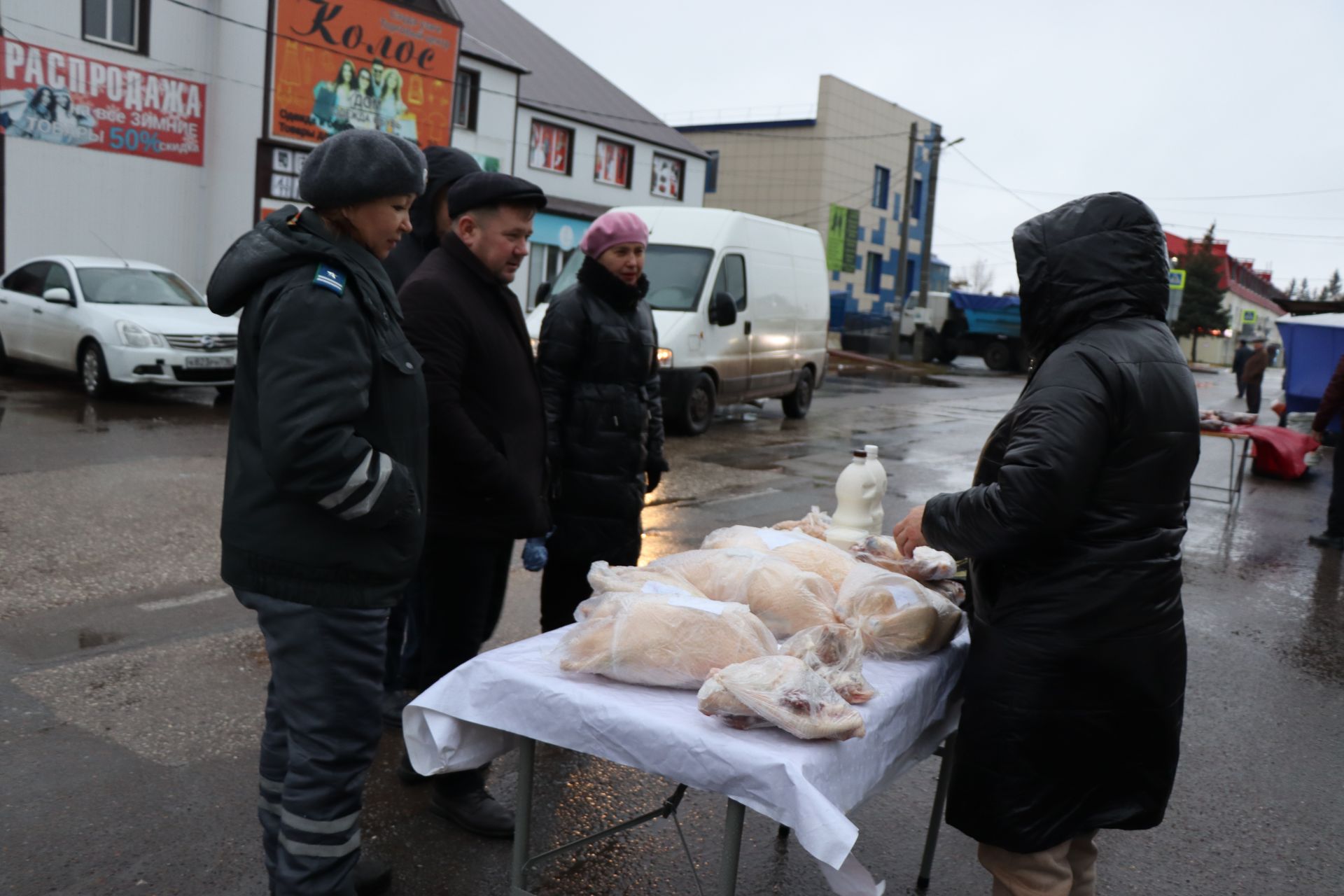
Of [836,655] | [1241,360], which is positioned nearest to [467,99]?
[1241,360]

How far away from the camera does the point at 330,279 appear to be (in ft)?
7.34

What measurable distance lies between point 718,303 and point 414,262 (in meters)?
8.34

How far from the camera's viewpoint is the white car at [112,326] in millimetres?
11875

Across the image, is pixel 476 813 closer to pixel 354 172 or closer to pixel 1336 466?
pixel 354 172

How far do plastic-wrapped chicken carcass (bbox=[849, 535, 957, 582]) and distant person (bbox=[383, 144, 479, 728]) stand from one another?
145 cm

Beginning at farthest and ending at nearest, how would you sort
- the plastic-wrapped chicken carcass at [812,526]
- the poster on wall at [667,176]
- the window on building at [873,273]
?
the window on building at [873,273] → the poster on wall at [667,176] → the plastic-wrapped chicken carcass at [812,526]

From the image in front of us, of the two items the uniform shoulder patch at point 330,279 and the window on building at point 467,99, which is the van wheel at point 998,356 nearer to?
the window on building at point 467,99

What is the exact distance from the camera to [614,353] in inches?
155

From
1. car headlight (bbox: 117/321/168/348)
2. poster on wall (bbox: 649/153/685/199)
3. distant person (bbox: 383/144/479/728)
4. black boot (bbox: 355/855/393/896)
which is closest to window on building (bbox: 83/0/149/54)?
car headlight (bbox: 117/321/168/348)

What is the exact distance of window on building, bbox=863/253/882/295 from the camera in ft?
156

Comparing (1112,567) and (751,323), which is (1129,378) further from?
(751,323)

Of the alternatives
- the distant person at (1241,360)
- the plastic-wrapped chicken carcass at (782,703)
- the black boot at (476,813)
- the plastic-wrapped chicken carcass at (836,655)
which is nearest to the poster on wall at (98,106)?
the black boot at (476,813)

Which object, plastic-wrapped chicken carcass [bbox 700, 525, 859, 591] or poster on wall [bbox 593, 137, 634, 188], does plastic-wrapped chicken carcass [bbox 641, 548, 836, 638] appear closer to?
plastic-wrapped chicken carcass [bbox 700, 525, 859, 591]

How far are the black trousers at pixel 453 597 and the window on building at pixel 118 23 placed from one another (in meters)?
19.1
